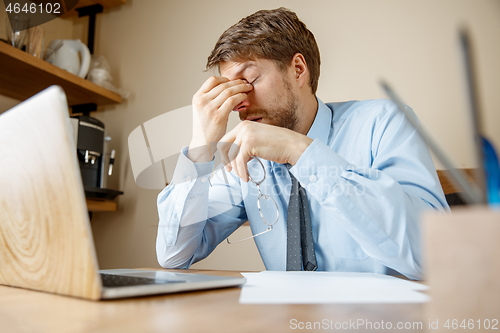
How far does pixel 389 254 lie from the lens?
0.69m

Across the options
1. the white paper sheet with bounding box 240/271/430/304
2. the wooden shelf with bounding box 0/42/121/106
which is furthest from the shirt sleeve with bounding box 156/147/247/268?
the wooden shelf with bounding box 0/42/121/106

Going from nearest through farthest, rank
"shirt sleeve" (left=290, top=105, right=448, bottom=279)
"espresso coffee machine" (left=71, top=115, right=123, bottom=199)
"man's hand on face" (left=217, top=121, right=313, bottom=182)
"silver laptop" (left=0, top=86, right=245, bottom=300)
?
"silver laptop" (left=0, top=86, right=245, bottom=300), "shirt sleeve" (left=290, top=105, right=448, bottom=279), "man's hand on face" (left=217, top=121, right=313, bottom=182), "espresso coffee machine" (left=71, top=115, right=123, bottom=199)

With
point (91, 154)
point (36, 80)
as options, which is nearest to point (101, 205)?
point (91, 154)

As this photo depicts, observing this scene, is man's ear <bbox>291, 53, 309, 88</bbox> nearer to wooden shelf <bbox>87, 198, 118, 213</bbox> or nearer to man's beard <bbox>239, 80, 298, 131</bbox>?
man's beard <bbox>239, 80, 298, 131</bbox>

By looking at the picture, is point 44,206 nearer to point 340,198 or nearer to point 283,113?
point 340,198

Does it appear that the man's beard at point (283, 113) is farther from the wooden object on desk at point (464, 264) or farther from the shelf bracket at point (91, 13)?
the shelf bracket at point (91, 13)

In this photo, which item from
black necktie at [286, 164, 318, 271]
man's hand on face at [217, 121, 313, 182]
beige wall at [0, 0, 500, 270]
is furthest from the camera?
beige wall at [0, 0, 500, 270]

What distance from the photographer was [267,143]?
809 mm

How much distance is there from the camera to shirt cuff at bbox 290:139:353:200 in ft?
2.39

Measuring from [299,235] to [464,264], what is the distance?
77 cm

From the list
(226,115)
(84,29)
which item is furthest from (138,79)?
(226,115)

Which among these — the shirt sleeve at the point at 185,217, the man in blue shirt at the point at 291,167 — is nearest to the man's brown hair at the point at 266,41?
the man in blue shirt at the point at 291,167

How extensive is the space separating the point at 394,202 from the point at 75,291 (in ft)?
1.81

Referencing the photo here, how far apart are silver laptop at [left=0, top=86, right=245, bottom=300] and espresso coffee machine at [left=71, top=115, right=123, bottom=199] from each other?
4.84ft
